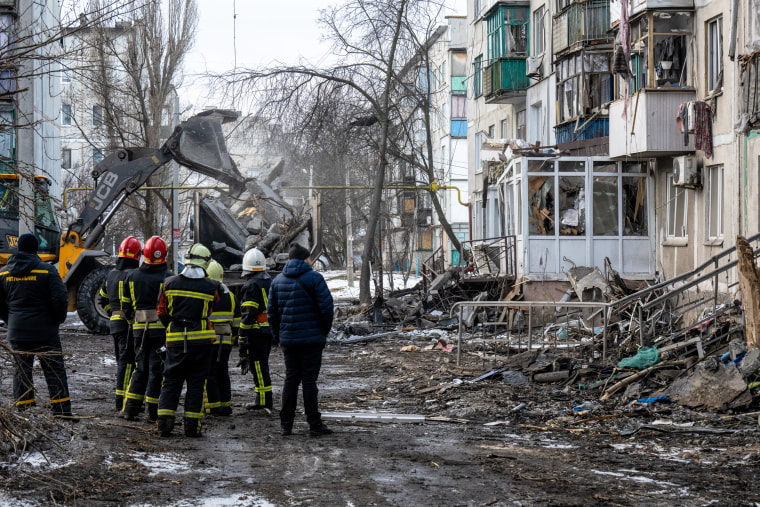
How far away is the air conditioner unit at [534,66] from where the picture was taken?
91.2 feet

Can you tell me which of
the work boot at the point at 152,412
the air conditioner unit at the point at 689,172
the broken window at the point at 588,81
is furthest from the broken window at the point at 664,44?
the work boot at the point at 152,412

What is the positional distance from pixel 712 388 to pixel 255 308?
193 inches

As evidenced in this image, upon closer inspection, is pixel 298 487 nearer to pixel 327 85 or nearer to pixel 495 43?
pixel 327 85

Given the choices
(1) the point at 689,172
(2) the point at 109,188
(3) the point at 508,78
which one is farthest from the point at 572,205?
(2) the point at 109,188

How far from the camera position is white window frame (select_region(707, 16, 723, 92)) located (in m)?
17.6

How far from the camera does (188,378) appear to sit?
340 inches

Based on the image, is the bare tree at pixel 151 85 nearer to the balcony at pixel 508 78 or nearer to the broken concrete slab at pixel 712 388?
the balcony at pixel 508 78

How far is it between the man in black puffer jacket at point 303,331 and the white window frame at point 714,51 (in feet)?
37.9

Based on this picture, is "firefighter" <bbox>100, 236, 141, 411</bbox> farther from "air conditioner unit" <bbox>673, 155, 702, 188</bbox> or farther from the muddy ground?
"air conditioner unit" <bbox>673, 155, 702, 188</bbox>

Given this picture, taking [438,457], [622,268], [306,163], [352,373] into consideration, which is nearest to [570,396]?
[438,457]

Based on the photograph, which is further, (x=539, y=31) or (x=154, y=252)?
(x=539, y=31)

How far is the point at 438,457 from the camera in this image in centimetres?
754

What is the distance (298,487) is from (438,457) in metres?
1.57

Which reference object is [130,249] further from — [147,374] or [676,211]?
[676,211]
